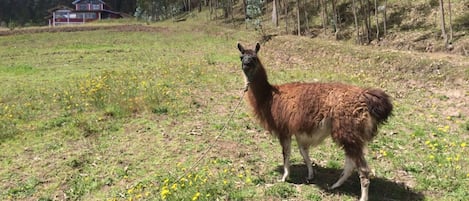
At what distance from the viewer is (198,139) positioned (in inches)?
380

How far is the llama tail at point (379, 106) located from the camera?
19.9 feet

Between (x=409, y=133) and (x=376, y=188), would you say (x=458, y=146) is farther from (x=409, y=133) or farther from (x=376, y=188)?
(x=376, y=188)

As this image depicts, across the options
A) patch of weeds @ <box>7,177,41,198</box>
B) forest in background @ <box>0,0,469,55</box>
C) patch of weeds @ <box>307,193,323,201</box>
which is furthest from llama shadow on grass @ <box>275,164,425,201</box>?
forest in background @ <box>0,0,469,55</box>

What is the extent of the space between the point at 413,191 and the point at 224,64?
14.5 metres

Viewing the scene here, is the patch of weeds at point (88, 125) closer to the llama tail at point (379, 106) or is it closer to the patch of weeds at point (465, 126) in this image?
the llama tail at point (379, 106)

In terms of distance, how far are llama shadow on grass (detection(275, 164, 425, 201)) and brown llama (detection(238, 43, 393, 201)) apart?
169 mm

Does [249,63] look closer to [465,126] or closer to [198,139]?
[198,139]

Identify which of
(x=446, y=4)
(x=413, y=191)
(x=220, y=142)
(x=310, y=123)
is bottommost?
(x=413, y=191)

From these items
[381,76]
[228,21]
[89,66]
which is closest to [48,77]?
[89,66]

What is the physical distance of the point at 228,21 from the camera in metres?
59.0

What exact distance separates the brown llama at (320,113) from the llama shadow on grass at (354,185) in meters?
0.17

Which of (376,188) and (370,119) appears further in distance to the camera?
(376,188)

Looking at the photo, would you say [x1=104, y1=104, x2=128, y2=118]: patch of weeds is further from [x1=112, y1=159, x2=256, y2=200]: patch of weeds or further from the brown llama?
the brown llama

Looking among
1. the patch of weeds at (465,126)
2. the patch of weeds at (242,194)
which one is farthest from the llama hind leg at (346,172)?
the patch of weeds at (465,126)
